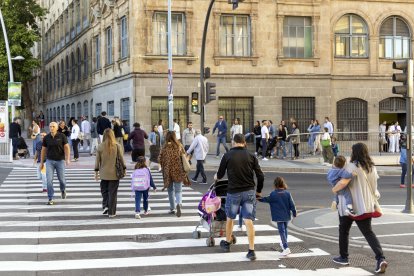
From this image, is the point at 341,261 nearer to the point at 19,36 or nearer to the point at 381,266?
the point at 381,266

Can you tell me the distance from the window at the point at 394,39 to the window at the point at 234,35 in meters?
8.05

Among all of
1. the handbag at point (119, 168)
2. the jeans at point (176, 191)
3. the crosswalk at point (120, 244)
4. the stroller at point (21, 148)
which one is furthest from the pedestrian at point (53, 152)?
the stroller at point (21, 148)

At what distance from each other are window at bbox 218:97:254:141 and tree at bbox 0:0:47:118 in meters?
21.7

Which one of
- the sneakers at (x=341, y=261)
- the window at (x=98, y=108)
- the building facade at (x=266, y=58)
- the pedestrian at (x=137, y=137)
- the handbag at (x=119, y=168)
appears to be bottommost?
the sneakers at (x=341, y=261)

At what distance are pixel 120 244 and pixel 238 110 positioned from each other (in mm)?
22500

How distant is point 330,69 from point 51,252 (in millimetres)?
26041

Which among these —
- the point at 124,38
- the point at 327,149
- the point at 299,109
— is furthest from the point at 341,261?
the point at 124,38

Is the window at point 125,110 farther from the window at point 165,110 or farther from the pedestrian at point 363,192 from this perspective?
the pedestrian at point 363,192

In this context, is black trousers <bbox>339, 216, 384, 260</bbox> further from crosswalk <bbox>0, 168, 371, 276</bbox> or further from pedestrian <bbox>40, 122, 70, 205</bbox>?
pedestrian <bbox>40, 122, 70, 205</bbox>

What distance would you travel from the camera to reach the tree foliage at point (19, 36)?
152 ft

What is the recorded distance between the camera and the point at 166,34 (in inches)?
1187

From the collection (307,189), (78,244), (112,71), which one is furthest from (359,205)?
(112,71)

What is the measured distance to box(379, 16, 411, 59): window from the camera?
110 ft

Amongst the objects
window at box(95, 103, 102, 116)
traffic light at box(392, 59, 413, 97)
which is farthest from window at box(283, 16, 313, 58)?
traffic light at box(392, 59, 413, 97)
